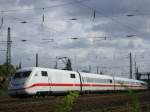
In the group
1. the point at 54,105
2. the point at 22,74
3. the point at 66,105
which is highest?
the point at 66,105

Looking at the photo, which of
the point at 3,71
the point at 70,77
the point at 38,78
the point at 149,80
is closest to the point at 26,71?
the point at 38,78

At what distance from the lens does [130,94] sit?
11.6ft

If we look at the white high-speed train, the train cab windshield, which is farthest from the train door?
the train cab windshield

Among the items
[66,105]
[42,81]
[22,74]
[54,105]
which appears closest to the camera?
[66,105]

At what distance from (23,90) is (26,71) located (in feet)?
7.14

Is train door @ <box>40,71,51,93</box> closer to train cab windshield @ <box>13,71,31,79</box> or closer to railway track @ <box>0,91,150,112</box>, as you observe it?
train cab windshield @ <box>13,71,31,79</box>

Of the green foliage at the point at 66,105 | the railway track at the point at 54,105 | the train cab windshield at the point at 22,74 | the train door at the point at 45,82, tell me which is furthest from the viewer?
the train door at the point at 45,82

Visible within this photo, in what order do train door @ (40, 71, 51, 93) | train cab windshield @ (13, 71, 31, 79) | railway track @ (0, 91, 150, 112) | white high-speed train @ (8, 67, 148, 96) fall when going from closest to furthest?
railway track @ (0, 91, 150, 112) < white high-speed train @ (8, 67, 148, 96) < train cab windshield @ (13, 71, 31, 79) < train door @ (40, 71, 51, 93)

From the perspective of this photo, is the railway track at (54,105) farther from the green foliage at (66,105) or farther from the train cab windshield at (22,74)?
the green foliage at (66,105)

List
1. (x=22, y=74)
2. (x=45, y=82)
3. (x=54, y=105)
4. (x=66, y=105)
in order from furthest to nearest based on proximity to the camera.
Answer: (x=22, y=74), (x=45, y=82), (x=54, y=105), (x=66, y=105)

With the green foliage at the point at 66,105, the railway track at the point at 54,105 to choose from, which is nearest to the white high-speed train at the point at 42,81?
the railway track at the point at 54,105

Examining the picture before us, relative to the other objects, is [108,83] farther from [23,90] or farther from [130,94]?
[130,94]

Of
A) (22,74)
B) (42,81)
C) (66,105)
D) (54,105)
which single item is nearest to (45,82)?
(42,81)

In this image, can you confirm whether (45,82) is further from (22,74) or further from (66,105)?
(66,105)
